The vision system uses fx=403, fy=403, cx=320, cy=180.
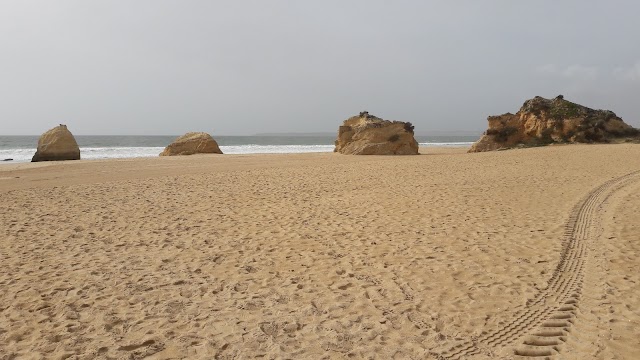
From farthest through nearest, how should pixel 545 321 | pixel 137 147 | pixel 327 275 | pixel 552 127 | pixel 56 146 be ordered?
pixel 137 147
pixel 56 146
pixel 552 127
pixel 327 275
pixel 545 321

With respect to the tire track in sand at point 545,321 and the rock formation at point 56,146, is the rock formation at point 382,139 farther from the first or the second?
the tire track in sand at point 545,321

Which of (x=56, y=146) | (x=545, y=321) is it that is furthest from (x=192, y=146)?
(x=545, y=321)

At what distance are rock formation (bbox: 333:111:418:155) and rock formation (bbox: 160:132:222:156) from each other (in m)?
11.6

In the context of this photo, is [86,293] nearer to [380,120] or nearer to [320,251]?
[320,251]

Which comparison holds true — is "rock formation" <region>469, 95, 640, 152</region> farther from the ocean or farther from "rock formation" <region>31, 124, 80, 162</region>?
"rock formation" <region>31, 124, 80, 162</region>

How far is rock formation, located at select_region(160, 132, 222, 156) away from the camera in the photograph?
32656 mm

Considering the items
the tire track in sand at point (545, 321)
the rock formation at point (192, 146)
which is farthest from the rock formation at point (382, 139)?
the tire track in sand at point (545, 321)

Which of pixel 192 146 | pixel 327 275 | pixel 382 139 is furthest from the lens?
pixel 192 146

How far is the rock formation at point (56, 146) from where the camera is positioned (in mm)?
27484

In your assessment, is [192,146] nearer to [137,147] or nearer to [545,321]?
[137,147]

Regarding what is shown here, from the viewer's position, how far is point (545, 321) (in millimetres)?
4547

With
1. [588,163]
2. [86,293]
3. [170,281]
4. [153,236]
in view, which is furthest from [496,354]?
[588,163]

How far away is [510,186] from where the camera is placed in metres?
12.9

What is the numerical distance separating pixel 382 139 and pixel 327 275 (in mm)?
22882
